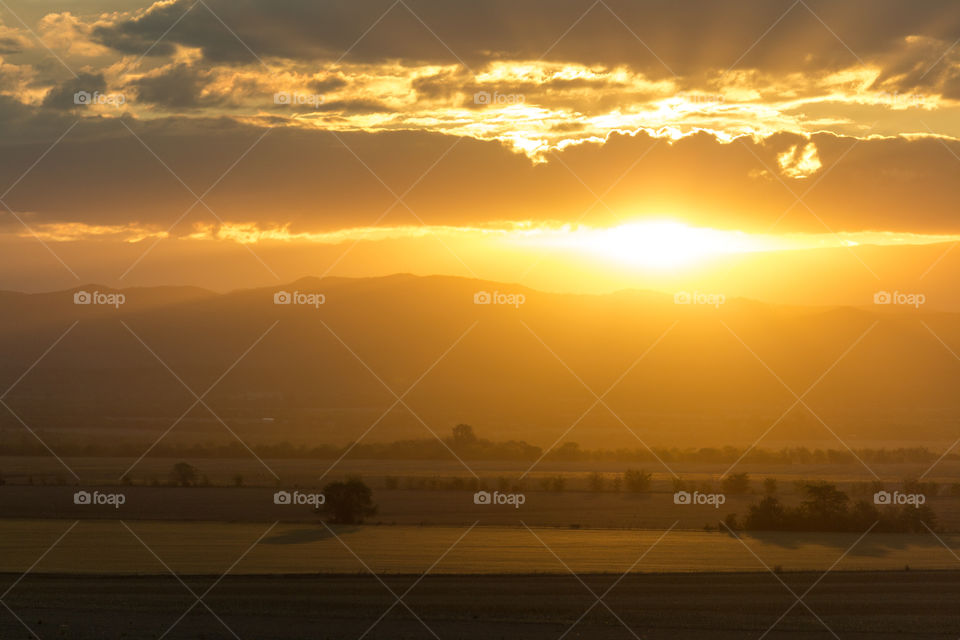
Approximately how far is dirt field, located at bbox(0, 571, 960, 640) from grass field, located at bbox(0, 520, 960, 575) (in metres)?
2.32

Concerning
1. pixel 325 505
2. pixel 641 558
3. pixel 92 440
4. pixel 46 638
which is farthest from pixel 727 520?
pixel 92 440

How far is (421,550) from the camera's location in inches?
1619

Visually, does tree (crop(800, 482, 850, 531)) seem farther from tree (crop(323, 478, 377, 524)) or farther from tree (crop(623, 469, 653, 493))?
tree (crop(323, 478, 377, 524))

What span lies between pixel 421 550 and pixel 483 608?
1114cm

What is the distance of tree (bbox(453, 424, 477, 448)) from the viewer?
376 ft

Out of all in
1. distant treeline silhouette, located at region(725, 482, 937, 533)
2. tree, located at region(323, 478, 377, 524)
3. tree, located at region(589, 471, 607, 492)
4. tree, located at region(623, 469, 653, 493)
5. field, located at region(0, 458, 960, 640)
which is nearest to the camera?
field, located at region(0, 458, 960, 640)

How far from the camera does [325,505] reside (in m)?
52.2

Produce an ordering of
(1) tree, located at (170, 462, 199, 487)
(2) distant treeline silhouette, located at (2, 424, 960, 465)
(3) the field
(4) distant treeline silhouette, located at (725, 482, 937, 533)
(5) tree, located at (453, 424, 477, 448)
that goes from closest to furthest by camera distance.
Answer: (3) the field < (4) distant treeline silhouette, located at (725, 482, 937, 533) < (1) tree, located at (170, 462, 199, 487) < (2) distant treeline silhouette, located at (2, 424, 960, 465) < (5) tree, located at (453, 424, 477, 448)

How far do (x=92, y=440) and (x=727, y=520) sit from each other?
75526 mm

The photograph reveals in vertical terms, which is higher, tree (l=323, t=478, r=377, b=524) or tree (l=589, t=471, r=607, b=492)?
tree (l=589, t=471, r=607, b=492)

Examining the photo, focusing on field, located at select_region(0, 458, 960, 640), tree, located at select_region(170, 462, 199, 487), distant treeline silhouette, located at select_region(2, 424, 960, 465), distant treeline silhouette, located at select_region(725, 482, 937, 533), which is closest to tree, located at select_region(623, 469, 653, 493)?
field, located at select_region(0, 458, 960, 640)

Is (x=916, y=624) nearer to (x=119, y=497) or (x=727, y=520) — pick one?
(x=727, y=520)

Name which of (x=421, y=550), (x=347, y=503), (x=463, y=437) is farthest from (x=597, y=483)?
(x=463, y=437)

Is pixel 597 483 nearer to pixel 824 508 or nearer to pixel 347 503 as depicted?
pixel 824 508
